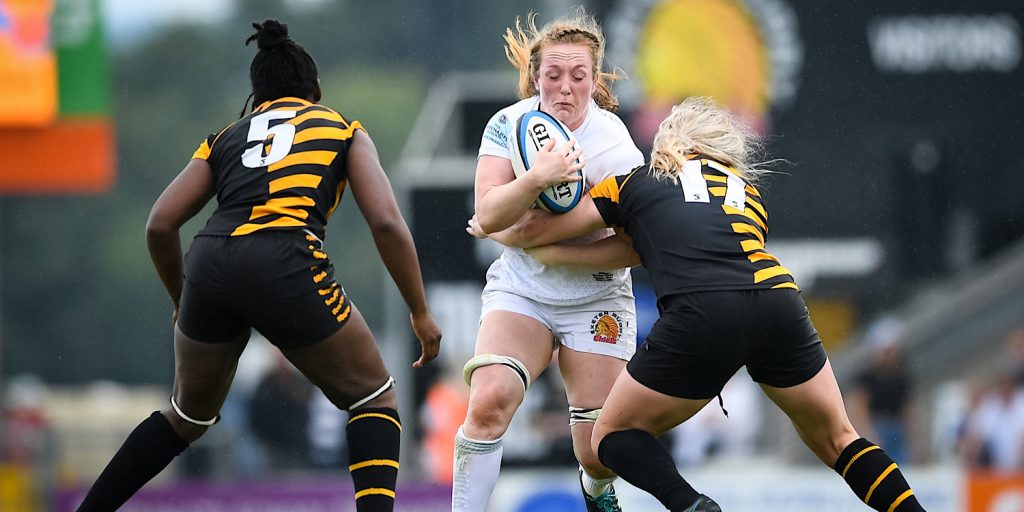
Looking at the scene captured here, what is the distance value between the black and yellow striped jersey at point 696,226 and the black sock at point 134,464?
5.50 ft

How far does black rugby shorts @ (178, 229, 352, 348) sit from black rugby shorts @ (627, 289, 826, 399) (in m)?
1.04

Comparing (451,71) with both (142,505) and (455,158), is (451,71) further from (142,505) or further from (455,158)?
(142,505)

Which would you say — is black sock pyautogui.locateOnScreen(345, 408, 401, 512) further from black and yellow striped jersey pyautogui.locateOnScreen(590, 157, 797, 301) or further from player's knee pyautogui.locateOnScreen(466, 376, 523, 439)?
black and yellow striped jersey pyautogui.locateOnScreen(590, 157, 797, 301)

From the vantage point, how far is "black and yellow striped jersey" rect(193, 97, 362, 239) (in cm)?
482

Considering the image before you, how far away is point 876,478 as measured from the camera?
4.84 metres

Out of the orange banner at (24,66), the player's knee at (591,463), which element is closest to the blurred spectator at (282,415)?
the orange banner at (24,66)

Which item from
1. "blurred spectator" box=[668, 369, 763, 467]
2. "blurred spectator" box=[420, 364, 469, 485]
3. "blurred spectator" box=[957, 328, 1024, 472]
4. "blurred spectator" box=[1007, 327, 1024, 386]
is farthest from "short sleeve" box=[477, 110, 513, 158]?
"blurred spectator" box=[1007, 327, 1024, 386]

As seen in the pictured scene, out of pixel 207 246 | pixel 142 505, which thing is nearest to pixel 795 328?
pixel 207 246

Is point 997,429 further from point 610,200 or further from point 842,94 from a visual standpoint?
point 610,200

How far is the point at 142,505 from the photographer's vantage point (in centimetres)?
969

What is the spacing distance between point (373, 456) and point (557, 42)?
5.12 ft

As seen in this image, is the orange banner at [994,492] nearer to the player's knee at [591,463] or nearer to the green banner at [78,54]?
the player's knee at [591,463]

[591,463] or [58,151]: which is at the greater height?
[591,463]

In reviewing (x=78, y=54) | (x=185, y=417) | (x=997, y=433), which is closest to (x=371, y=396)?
(x=185, y=417)
